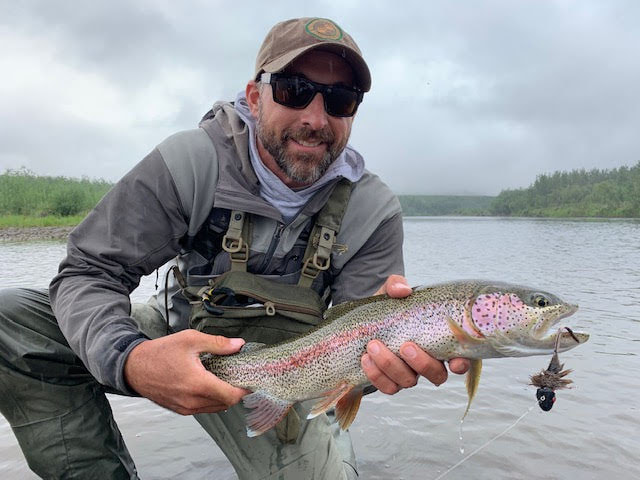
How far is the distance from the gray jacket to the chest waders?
12 cm

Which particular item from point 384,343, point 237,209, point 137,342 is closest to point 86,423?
point 137,342

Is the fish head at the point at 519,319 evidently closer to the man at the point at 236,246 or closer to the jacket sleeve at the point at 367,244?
the man at the point at 236,246

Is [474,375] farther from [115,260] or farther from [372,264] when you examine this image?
[115,260]

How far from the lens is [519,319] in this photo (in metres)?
2.34

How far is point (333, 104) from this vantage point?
3.11 meters

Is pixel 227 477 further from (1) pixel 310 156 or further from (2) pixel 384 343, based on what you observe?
(1) pixel 310 156

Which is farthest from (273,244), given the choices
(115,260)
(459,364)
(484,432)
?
(484,432)

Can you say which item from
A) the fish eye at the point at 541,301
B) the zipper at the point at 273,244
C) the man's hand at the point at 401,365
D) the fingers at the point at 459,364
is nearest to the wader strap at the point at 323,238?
the zipper at the point at 273,244

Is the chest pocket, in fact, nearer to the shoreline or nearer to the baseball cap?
the baseball cap

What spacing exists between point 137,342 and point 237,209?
0.98 meters

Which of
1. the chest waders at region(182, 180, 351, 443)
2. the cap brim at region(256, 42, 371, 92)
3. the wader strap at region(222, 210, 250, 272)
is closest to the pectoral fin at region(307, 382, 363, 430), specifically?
the chest waders at region(182, 180, 351, 443)

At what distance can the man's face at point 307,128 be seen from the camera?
3100 mm

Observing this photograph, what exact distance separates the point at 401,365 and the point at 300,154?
1.39 metres

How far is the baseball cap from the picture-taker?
9.81 ft
